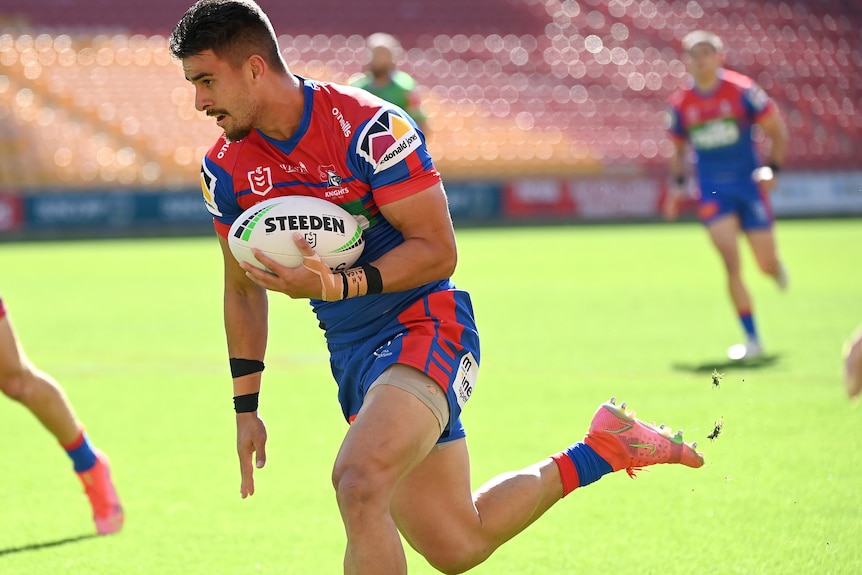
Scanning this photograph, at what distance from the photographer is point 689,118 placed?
→ 10.5 meters

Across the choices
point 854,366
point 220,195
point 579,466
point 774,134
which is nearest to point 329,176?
point 220,195

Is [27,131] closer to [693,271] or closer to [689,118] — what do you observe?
[693,271]

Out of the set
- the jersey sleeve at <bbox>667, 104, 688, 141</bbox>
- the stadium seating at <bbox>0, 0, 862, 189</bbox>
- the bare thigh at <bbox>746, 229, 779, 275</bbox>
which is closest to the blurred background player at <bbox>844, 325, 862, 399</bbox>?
the bare thigh at <bbox>746, 229, 779, 275</bbox>

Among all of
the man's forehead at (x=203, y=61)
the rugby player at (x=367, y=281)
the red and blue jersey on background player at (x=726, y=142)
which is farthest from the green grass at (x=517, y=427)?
the man's forehead at (x=203, y=61)

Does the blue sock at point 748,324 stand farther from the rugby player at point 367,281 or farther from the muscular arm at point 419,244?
the muscular arm at point 419,244

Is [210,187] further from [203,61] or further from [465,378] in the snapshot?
[465,378]

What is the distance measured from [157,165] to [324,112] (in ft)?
81.3

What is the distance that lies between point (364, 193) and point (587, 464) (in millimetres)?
1399

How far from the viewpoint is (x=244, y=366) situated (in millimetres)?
4145

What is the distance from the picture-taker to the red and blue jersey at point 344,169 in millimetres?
3805

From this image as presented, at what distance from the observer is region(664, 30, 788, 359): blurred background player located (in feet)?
33.2

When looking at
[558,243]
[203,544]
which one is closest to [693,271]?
[558,243]

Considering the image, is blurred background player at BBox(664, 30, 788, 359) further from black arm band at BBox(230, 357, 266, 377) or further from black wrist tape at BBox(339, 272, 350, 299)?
black wrist tape at BBox(339, 272, 350, 299)

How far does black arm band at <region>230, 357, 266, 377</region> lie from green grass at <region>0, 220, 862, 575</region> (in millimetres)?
907
